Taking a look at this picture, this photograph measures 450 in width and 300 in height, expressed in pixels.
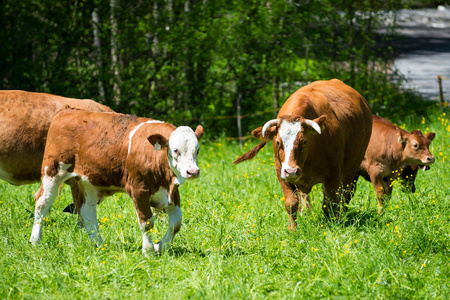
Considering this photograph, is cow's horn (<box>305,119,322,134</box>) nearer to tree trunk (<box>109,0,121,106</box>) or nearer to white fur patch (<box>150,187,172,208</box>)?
white fur patch (<box>150,187,172,208</box>)

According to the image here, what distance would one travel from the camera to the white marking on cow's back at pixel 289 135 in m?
6.02

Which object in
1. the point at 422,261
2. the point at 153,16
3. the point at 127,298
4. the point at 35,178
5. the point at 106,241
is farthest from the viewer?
the point at 153,16

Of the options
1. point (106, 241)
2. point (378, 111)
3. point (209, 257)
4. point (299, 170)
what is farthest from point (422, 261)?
point (378, 111)

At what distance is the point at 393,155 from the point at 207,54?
6991 mm

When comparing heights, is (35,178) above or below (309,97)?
below

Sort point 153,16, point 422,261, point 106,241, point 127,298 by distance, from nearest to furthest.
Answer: point 127,298, point 422,261, point 106,241, point 153,16

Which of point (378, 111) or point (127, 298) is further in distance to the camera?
point (378, 111)

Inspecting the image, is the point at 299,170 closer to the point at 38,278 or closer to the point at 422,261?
the point at 422,261

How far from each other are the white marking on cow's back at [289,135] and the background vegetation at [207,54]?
741 cm

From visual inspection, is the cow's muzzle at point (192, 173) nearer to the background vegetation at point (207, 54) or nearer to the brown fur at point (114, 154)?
the brown fur at point (114, 154)

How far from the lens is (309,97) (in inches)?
272

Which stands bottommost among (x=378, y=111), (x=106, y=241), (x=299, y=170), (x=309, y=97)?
(x=378, y=111)

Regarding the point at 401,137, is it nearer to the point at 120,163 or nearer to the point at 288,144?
the point at 288,144

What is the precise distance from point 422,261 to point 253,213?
2429 mm
